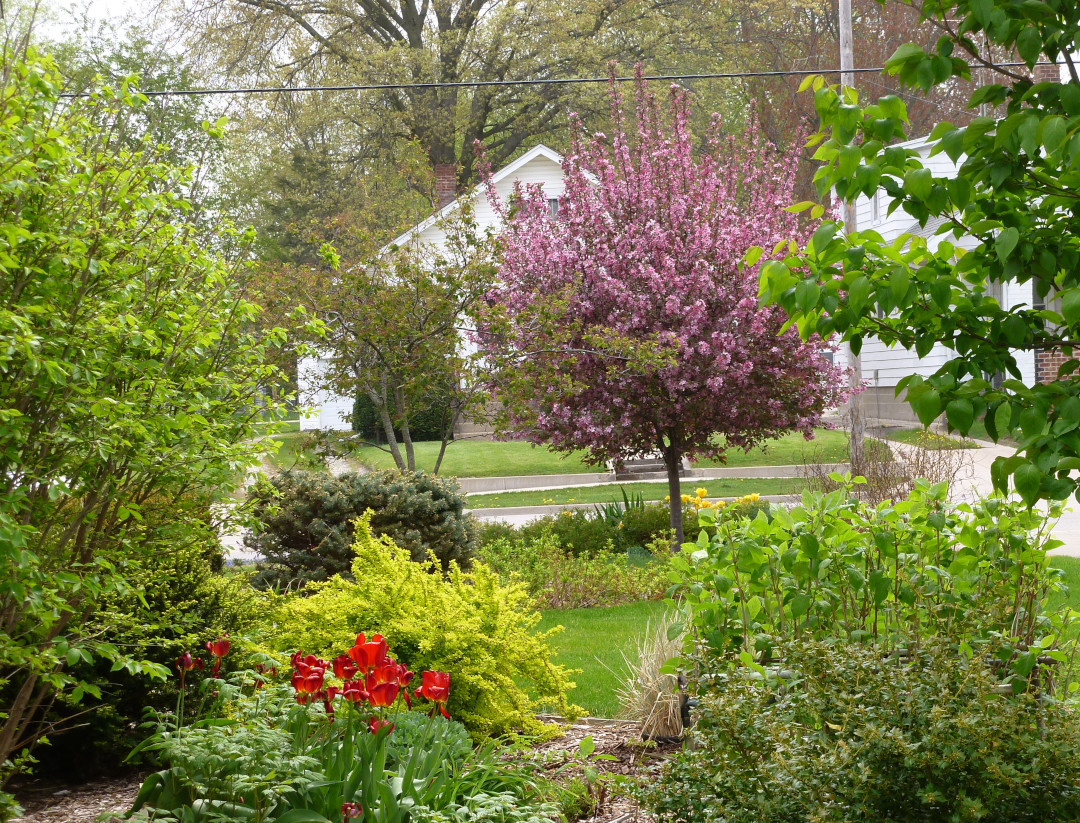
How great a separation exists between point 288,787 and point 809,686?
1636 mm

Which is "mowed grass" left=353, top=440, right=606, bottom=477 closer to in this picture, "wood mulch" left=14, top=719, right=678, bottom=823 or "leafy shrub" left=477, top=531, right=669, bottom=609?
"leafy shrub" left=477, top=531, right=669, bottom=609

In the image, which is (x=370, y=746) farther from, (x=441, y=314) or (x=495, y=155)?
(x=495, y=155)

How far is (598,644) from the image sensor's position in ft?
24.2

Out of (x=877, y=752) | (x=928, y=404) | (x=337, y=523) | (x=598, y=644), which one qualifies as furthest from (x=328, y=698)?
(x=337, y=523)

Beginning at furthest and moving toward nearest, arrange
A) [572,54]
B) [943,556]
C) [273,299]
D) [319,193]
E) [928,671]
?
[319,193]
[572,54]
[273,299]
[943,556]
[928,671]

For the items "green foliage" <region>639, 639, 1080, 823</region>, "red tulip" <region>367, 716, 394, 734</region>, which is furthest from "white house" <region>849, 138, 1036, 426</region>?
"red tulip" <region>367, 716, 394, 734</region>

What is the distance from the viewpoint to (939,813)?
2639 mm

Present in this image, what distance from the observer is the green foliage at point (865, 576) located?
12.0 ft

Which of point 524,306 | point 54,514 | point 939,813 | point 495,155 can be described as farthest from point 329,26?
point 939,813

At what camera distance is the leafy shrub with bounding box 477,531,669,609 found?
926 centimetres

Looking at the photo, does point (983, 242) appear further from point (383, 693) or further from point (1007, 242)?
point (383, 693)

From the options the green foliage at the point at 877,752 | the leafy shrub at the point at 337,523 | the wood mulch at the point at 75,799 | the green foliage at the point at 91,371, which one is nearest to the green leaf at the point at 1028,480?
the green foliage at the point at 877,752

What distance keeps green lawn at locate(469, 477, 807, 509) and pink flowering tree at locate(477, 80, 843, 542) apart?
16.3 feet

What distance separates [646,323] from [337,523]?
14.8ft
